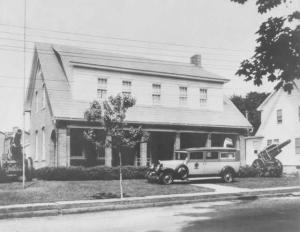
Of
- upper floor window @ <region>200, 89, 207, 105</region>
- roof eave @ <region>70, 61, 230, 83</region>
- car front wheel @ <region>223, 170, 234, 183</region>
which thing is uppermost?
roof eave @ <region>70, 61, 230, 83</region>

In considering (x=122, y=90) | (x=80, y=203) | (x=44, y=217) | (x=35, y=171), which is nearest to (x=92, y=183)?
(x=35, y=171)

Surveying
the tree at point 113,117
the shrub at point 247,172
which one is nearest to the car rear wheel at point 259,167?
the shrub at point 247,172

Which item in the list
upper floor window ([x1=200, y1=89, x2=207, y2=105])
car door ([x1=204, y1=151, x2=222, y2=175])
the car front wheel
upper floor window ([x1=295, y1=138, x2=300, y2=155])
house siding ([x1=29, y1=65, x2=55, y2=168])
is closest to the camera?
car door ([x1=204, y1=151, x2=222, y2=175])

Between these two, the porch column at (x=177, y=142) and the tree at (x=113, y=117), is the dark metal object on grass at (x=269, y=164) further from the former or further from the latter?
the tree at (x=113, y=117)

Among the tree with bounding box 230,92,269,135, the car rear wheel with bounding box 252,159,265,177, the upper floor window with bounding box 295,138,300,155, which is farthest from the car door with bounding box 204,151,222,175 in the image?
the tree with bounding box 230,92,269,135

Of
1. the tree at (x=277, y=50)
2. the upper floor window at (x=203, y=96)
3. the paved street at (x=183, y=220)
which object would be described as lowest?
the paved street at (x=183, y=220)

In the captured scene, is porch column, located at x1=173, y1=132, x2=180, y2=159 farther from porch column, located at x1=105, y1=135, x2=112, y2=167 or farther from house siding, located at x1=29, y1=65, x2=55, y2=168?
house siding, located at x1=29, y1=65, x2=55, y2=168

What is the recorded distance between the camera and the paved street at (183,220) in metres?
11.0

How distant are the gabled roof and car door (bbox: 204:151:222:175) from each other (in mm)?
5732

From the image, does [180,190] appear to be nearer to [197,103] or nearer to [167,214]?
[167,214]

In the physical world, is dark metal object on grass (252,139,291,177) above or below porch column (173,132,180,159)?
below

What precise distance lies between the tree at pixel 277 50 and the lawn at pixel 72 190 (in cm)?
935

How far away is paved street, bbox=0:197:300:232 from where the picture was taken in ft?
36.0

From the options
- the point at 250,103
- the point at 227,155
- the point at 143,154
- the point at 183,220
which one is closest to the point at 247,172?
the point at 227,155
